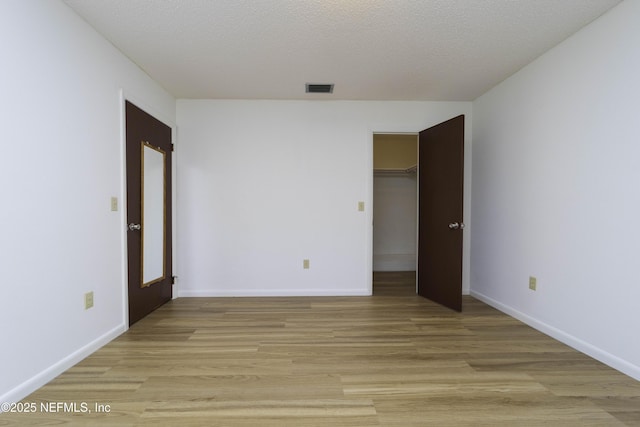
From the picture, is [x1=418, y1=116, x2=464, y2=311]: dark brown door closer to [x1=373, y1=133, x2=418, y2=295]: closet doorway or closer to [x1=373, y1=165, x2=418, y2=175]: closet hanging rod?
[x1=373, y1=165, x2=418, y2=175]: closet hanging rod

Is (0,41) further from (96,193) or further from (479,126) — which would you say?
(479,126)

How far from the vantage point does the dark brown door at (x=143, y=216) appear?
2.62 meters

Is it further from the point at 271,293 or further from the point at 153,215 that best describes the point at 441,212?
→ the point at 153,215

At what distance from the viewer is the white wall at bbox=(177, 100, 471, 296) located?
3.53 metres

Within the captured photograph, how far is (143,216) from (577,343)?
3.78 m

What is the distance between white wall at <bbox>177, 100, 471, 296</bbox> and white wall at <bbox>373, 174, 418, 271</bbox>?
5.69 feet

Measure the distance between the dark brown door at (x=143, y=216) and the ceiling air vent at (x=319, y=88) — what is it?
163 centimetres

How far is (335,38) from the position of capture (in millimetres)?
2246

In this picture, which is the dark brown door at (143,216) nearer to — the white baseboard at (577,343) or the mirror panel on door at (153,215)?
the mirror panel on door at (153,215)

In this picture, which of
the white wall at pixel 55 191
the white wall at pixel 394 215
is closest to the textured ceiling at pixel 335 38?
the white wall at pixel 55 191

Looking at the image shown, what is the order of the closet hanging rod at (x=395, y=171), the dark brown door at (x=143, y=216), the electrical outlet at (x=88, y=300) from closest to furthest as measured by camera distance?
1. the electrical outlet at (x=88, y=300)
2. the dark brown door at (x=143, y=216)
3. the closet hanging rod at (x=395, y=171)

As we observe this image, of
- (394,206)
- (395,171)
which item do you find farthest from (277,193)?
(394,206)

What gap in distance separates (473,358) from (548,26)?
2.43 meters

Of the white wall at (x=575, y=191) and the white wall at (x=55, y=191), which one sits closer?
the white wall at (x=55, y=191)
